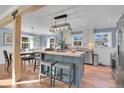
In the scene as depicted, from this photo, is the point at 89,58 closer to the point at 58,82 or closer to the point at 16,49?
the point at 58,82

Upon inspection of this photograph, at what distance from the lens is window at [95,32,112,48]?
617 cm

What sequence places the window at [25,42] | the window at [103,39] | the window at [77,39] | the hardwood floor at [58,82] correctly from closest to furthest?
the hardwood floor at [58,82]
the window at [103,39]
the window at [77,39]
the window at [25,42]

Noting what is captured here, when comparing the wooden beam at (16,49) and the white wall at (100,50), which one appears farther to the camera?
the white wall at (100,50)

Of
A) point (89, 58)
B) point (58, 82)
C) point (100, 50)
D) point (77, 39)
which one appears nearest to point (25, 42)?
point (77, 39)

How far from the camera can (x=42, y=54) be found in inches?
161

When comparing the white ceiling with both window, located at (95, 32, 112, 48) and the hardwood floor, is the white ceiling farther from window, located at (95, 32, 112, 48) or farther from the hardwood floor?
the hardwood floor

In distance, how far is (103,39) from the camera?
251 inches

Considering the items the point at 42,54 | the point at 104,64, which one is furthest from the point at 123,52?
the point at 104,64

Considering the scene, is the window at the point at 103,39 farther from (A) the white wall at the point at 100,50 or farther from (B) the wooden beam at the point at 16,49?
(B) the wooden beam at the point at 16,49

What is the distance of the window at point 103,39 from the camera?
6.17 metres

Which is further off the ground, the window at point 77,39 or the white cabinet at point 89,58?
the window at point 77,39

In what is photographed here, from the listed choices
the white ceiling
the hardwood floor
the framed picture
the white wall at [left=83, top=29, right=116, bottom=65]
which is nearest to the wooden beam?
the hardwood floor

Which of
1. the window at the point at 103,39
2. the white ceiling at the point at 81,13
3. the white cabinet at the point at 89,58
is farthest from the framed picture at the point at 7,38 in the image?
the window at the point at 103,39
